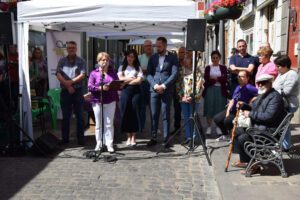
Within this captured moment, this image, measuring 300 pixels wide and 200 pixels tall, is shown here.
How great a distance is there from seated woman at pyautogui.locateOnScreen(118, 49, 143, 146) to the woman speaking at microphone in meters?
0.41

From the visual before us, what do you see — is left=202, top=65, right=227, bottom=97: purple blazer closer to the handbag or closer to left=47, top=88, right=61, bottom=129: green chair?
the handbag

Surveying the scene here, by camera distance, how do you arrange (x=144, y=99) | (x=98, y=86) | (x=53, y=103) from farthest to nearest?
(x=53, y=103) < (x=144, y=99) < (x=98, y=86)

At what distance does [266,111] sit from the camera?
5340 millimetres

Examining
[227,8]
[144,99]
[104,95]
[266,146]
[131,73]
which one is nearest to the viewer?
[266,146]

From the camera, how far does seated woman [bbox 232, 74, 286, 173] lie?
5297 mm

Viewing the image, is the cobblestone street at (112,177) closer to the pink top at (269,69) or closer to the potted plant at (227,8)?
the pink top at (269,69)

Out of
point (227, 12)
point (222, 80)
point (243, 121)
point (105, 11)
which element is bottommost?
point (243, 121)

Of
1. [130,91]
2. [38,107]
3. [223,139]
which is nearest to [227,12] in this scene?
[223,139]

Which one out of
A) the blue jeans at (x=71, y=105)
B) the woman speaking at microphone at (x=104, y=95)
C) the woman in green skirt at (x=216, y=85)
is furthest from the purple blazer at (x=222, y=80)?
the blue jeans at (x=71, y=105)

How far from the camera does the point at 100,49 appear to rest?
17938 millimetres

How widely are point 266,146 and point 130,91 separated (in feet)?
9.36

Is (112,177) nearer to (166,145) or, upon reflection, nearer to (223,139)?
(166,145)

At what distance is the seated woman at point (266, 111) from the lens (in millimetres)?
5297

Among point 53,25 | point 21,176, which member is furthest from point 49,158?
point 53,25
